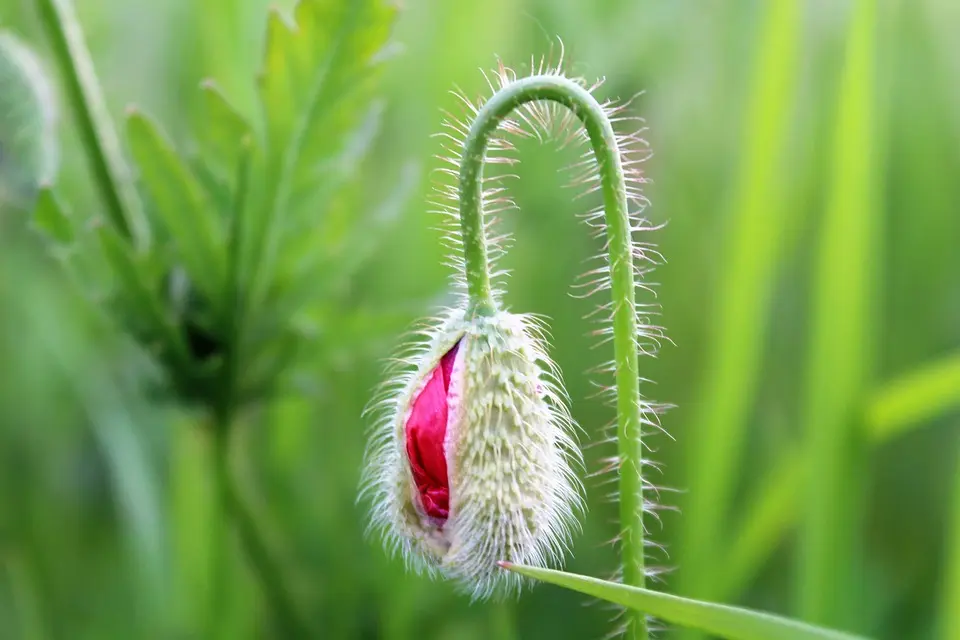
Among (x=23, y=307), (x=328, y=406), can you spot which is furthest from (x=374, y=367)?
(x=23, y=307)

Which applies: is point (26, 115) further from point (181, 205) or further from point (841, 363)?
point (841, 363)

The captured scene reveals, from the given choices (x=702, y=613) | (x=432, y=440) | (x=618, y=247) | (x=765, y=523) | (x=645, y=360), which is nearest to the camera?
(x=702, y=613)

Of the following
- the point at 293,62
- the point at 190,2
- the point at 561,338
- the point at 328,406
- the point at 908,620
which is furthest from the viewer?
the point at 190,2

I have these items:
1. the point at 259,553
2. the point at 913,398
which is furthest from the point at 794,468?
the point at 259,553

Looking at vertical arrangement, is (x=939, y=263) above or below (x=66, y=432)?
above

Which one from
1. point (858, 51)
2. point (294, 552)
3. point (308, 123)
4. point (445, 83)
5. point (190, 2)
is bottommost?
point (294, 552)

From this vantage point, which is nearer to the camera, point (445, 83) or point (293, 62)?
point (293, 62)

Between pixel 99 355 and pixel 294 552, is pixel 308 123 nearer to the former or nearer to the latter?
pixel 294 552

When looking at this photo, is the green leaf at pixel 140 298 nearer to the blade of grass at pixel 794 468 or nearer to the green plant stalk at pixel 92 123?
the green plant stalk at pixel 92 123
